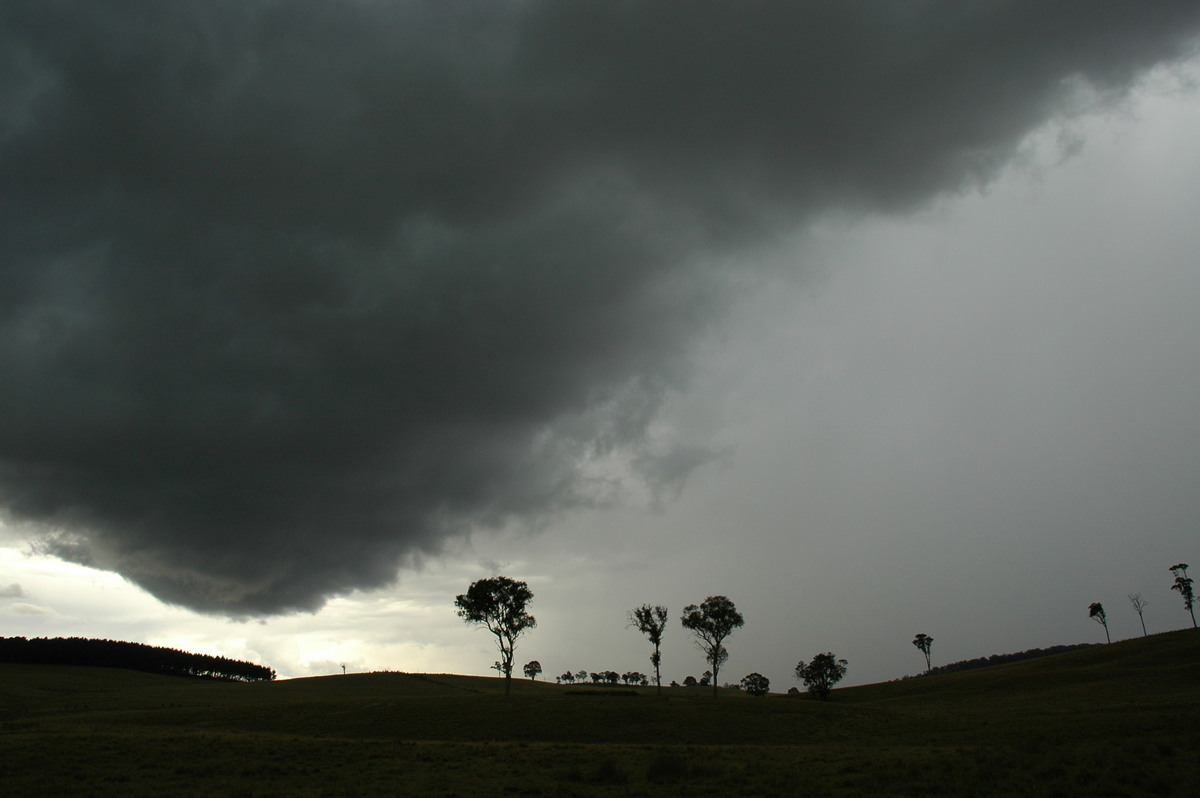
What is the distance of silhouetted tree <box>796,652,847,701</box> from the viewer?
116562mm

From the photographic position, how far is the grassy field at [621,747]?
28.5 m

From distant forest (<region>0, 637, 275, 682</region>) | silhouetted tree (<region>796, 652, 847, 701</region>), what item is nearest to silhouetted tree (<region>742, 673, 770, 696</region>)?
silhouetted tree (<region>796, 652, 847, 701</region>)

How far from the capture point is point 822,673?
383 feet

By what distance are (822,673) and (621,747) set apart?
280ft

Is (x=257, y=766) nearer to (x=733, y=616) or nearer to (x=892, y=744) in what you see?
(x=892, y=744)

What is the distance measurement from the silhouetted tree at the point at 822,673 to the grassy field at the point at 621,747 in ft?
115

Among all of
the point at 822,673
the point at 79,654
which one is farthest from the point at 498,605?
the point at 79,654

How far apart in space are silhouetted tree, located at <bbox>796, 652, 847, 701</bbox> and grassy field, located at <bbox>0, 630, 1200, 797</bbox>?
34969 millimetres

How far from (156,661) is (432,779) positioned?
21225cm

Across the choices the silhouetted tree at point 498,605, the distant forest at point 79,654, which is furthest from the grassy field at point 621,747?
the distant forest at point 79,654

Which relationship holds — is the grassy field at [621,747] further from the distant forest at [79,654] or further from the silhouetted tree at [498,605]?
the distant forest at [79,654]

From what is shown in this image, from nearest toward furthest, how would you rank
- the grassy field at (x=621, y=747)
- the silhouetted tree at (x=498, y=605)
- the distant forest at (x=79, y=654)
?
the grassy field at (x=621, y=747)
the silhouetted tree at (x=498, y=605)
the distant forest at (x=79, y=654)

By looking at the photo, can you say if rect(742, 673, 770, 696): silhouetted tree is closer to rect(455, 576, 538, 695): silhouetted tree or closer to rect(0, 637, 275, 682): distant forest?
rect(455, 576, 538, 695): silhouetted tree

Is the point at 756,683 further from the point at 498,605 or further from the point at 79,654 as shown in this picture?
the point at 79,654
